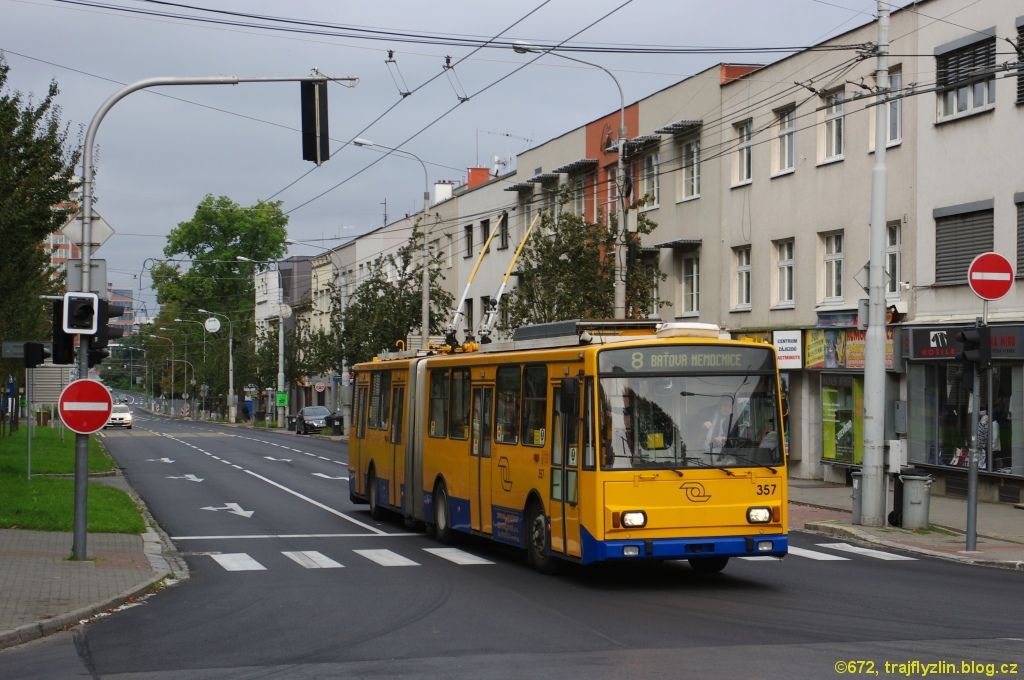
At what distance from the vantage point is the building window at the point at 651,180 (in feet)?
135

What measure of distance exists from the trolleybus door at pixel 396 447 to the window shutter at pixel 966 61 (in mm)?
11704

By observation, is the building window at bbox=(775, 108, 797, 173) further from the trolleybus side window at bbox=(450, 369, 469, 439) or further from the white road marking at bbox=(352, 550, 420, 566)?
the white road marking at bbox=(352, 550, 420, 566)

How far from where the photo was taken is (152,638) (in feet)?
37.7

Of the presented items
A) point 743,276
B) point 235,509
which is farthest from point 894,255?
point 235,509

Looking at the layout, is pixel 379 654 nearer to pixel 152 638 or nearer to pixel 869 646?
pixel 152 638

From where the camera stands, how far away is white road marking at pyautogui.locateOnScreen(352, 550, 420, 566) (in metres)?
17.3

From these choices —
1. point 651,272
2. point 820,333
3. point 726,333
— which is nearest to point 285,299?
point 651,272

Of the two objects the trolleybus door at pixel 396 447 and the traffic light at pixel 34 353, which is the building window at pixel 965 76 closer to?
the trolleybus door at pixel 396 447

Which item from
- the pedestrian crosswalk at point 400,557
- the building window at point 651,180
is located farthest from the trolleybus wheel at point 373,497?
the building window at point 651,180

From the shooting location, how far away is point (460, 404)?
62.2 ft

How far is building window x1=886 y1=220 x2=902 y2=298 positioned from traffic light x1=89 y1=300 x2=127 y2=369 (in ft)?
58.8

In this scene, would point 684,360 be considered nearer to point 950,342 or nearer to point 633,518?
point 633,518

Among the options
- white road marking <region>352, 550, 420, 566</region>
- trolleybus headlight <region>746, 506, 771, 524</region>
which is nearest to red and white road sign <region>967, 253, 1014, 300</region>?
trolleybus headlight <region>746, 506, 771, 524</region>

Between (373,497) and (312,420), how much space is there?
49.6m
